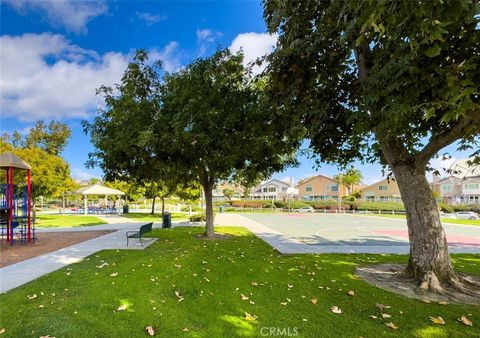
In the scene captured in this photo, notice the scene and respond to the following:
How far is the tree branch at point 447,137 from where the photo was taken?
556 centimetres

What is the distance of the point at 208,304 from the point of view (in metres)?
5.25

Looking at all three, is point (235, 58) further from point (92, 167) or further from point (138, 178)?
point (92, 167)

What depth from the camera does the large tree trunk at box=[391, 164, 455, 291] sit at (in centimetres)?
667

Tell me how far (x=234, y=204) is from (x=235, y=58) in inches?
1844

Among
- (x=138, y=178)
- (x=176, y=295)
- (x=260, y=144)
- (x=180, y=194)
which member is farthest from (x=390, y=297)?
(x=180, y=194)

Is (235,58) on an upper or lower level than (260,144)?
Result: upper

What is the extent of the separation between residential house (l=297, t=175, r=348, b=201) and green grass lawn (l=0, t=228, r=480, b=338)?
71.7 m

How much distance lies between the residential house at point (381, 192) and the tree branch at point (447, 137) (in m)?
73.4

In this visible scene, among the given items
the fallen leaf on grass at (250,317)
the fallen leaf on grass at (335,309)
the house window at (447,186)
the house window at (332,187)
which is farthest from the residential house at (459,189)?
the fallen leaf on grass at (250,317)

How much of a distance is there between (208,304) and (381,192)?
8151 centimetres

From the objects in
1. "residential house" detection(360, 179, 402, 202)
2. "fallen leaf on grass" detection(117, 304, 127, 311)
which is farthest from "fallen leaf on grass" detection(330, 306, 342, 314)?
"residential house" detection(360, 179, 402, 202)

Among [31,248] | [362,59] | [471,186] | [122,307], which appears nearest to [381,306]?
[122,307]

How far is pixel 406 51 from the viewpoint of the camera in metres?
5.20

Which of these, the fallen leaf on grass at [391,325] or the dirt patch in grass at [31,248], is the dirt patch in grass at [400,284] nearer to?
the fallen leaf on grass at [391,325]
